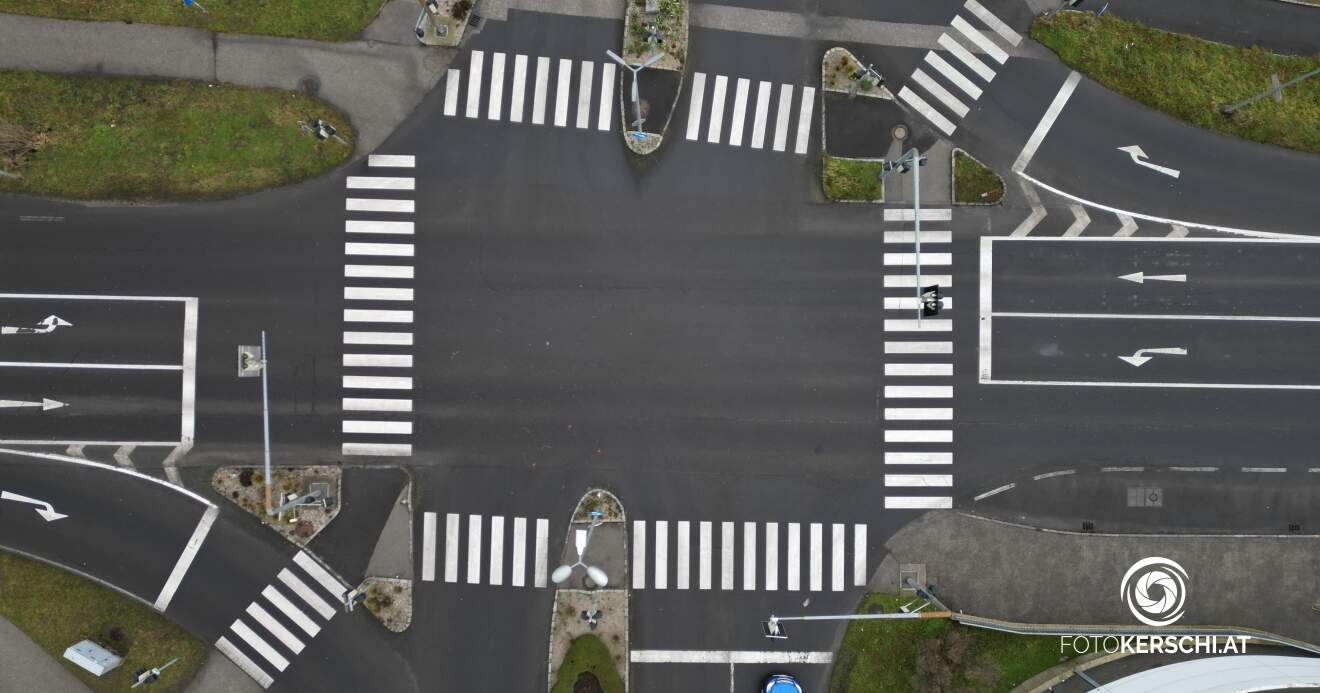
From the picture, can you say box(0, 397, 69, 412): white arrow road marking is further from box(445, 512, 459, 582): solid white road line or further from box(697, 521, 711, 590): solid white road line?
box(697, 521, 711, 590): solid white road line

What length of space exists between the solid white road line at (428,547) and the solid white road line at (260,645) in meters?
5.91

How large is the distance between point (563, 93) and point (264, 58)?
1112cm

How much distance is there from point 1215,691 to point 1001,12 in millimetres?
24719

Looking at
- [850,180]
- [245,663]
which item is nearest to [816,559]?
[850,180]

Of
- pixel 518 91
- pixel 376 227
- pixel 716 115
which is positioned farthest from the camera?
pixel 716 115

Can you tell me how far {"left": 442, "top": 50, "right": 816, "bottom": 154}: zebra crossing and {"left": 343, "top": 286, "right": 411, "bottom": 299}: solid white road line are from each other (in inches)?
270

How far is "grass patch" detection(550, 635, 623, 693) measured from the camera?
997 inches

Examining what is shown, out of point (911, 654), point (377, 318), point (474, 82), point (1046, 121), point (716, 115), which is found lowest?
point (911, 654)

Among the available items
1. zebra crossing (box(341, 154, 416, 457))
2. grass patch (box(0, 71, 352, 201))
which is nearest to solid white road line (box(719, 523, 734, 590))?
zebra crossing (box(341, 154, 416, 457))

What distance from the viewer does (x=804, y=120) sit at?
1024 inches

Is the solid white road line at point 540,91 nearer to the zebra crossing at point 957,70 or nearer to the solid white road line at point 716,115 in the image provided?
the solid white road line at point 716,115

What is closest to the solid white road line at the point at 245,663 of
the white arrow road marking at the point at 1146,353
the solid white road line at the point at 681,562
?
the solid white road line at the point at 681,562

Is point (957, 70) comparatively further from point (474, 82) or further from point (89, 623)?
point (89, 623)

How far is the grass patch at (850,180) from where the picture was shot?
25766 mm
